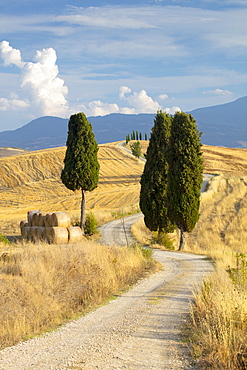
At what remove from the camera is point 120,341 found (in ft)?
22.7

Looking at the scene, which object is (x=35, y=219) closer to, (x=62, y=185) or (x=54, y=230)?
(x=54, y=230)

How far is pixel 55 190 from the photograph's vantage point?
68.4 m

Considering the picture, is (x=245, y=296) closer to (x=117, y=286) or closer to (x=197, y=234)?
(x=117, y=286)

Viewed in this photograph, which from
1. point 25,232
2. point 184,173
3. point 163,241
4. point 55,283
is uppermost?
point 184,173

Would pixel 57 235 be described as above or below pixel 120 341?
below

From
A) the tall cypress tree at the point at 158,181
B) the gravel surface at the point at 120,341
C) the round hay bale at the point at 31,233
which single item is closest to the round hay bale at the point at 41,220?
the round hay bale at the point at 31,233

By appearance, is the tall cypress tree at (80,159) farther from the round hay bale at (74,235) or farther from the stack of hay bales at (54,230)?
the round hay bale at (74,235)

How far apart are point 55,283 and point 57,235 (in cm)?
1087

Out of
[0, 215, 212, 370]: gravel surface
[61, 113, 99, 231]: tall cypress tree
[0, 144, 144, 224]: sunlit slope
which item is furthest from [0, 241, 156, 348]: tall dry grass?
[0, 144, 144, 224]: sunlit slope

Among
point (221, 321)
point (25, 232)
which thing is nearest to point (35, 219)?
point (25, 232)

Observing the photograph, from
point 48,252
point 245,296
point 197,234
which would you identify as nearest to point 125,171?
point 197,234

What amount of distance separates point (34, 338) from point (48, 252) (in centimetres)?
491

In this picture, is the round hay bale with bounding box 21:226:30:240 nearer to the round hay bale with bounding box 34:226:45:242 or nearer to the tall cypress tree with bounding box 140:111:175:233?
the round hay bale with bounding box 34:226:45:242

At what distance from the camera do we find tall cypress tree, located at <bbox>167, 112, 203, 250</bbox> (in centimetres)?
2297
